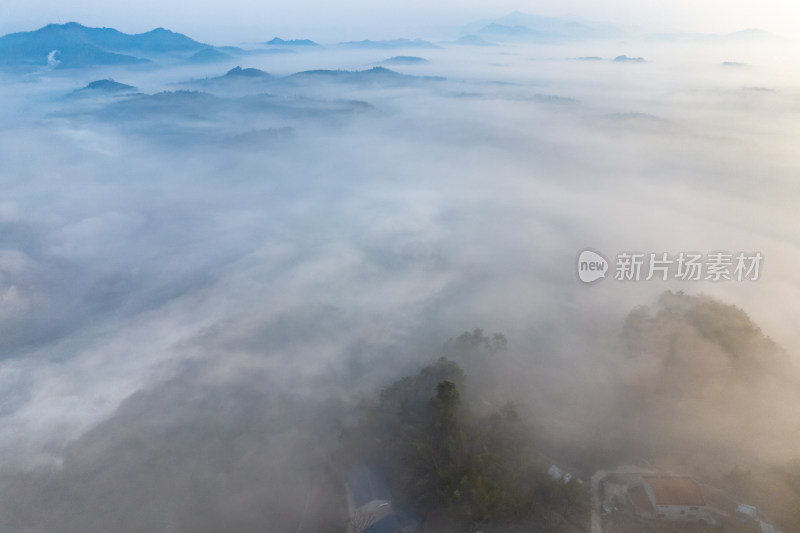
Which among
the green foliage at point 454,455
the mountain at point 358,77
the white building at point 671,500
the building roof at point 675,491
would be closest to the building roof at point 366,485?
the green foliage at point 454,455

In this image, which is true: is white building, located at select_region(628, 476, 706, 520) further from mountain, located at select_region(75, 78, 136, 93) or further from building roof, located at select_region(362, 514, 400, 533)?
mountain, located at select_region(75, 78, 136, 93)

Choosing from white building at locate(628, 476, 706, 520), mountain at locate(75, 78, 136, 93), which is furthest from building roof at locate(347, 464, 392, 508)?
mountain at locate(75, 78, 136, 93)

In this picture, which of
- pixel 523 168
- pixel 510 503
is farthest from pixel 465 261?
pixel 523 168

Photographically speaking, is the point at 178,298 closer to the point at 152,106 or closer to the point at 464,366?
the point at 464,366

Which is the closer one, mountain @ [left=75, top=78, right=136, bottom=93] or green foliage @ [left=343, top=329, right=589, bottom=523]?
green foliage @ [left=343, top=329, right=589, bottom=523]

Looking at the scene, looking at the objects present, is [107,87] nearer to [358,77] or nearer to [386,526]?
[358,77]
